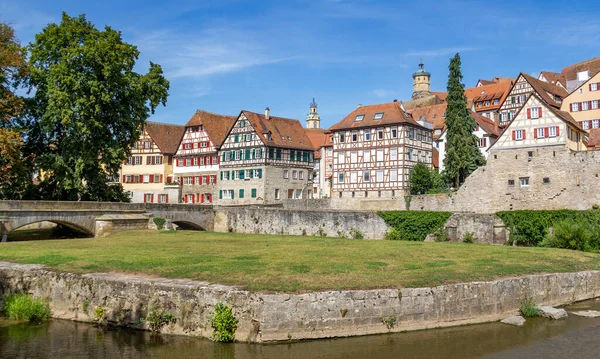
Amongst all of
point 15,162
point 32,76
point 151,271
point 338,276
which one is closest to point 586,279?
point 338,276

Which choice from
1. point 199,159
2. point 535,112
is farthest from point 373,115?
point 199,159

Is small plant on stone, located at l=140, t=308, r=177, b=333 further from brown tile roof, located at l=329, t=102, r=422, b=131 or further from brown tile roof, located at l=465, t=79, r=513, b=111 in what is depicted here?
brown tile roof, located at l=465, t=79, r=513, b=111

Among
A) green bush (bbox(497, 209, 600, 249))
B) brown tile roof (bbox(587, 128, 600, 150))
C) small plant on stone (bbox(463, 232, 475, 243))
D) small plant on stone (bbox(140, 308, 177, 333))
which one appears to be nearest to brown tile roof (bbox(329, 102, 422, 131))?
brown tile roof (bbox(587, 128, 600, 150))

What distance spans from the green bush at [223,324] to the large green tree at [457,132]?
117 ft

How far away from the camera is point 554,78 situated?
73.1 m

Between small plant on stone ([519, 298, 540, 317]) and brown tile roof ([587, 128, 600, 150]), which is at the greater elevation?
brown tile roof ([587, 128, 600, 150])

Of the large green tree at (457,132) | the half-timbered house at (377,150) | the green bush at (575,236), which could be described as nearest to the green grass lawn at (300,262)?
the green bush at (575,236)

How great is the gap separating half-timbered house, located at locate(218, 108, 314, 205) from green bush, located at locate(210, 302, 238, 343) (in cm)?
4124

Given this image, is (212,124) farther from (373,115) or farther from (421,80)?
(421,80)

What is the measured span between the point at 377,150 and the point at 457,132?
30.0ft

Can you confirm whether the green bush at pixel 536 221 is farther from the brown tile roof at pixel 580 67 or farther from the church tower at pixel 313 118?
the church tower at pixel 313 118

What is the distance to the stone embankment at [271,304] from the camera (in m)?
13.9

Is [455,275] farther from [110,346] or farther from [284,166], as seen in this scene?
[284,166]

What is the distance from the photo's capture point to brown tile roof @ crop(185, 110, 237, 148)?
201 ft
